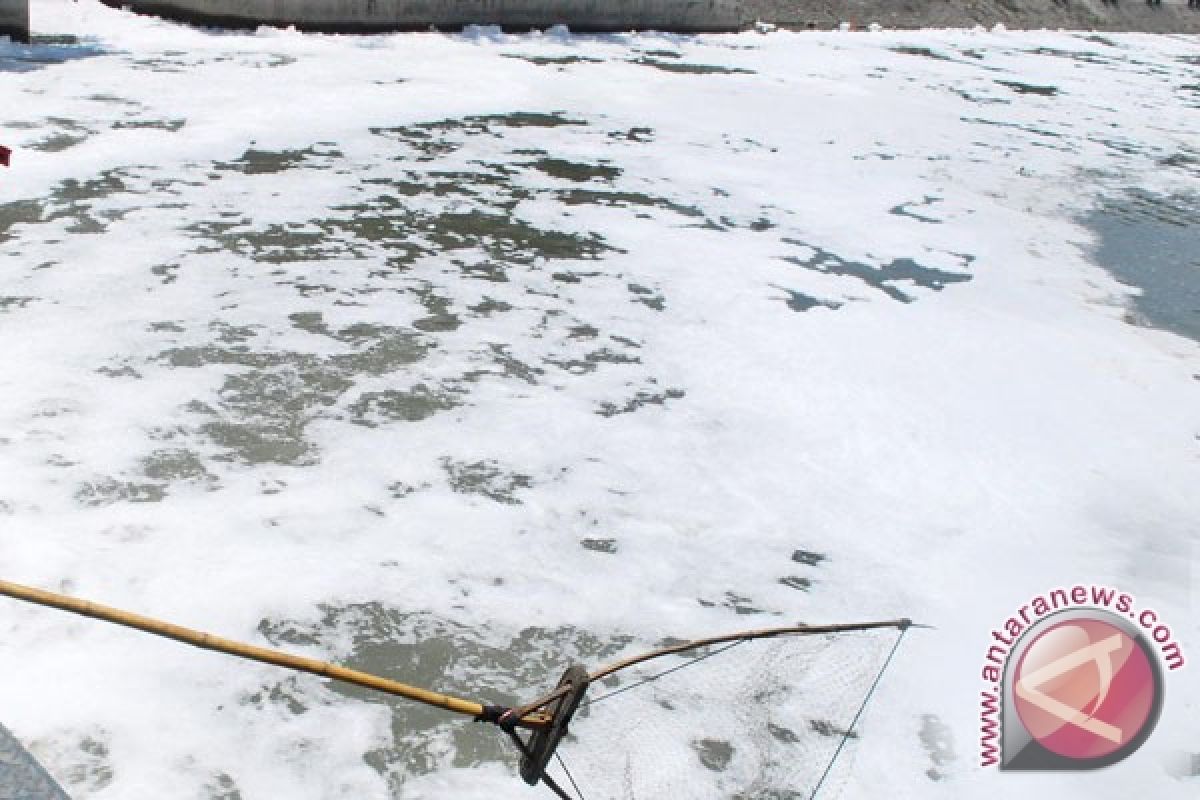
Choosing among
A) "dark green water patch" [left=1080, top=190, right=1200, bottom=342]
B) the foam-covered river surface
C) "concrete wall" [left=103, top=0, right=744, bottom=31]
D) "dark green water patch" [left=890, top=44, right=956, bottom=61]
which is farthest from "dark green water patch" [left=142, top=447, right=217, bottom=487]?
"dark green water patch" [left=890, top=44, right=956, bottom=61]

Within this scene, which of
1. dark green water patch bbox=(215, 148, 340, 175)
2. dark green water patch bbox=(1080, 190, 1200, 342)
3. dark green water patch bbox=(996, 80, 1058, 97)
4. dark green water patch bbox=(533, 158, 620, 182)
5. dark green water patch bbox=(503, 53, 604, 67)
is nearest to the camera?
dark green water patch bbox=(1080, 190, 1200, 342)

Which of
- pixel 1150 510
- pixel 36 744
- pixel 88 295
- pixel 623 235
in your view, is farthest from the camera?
pixel 623 235

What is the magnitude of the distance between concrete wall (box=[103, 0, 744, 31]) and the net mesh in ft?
42.3

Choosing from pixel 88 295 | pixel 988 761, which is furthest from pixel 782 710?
pixel 88 295

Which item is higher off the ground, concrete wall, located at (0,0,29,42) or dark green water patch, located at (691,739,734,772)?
concrete wall, located at (0,0,29,42)

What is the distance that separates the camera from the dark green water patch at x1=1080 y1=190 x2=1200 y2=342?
23.2 feet

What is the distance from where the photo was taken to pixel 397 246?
675 centimetres

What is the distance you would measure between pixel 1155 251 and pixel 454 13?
10.7m

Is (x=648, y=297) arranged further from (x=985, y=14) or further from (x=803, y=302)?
(x=985, y=14)

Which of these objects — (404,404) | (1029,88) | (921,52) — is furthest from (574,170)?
(921,52)

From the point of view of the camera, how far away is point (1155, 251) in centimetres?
858

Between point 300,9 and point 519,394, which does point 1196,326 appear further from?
point 300,9

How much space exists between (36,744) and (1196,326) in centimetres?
715

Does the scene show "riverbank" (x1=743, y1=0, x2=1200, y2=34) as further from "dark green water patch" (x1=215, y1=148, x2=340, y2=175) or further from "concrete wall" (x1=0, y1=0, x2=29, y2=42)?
"dark green water patch" (x1=215, y1=148, x2=340, y2=175)
